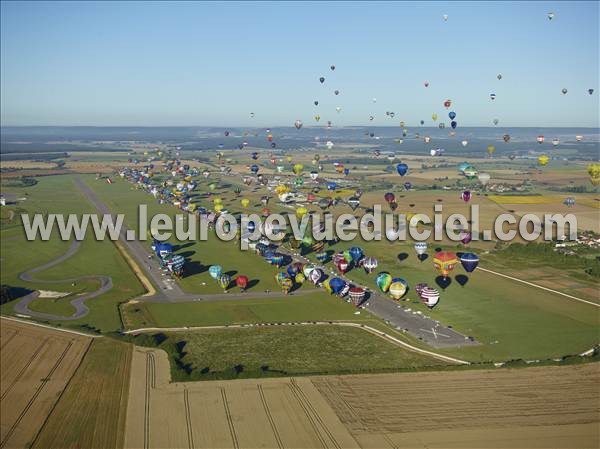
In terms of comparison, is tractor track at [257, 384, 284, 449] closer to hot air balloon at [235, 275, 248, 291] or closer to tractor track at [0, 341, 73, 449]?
tractor track at [0, 341, 73, 449]

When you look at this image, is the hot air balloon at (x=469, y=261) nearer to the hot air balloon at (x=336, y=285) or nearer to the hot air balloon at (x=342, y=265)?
the hot air balloon at (x=342, y=265)

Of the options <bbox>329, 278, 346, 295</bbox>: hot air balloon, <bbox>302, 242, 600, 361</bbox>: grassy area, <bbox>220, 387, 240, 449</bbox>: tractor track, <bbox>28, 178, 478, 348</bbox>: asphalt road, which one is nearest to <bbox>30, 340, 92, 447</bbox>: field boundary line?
<bbox>28, 178, 478, 348</bbox>: asphalt road

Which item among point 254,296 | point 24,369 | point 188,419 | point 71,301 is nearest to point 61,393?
point 24,369

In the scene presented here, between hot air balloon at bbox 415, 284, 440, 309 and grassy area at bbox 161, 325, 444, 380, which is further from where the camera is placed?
hot air balloon at bbox 415, 284, 440, 309

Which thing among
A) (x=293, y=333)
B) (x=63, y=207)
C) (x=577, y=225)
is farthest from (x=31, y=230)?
(x=577, y=225)

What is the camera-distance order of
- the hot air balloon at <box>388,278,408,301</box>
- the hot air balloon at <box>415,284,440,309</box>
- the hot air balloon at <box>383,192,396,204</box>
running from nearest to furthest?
the hot air balloon at <box>415,284,440,309</box>, the hot air balloon at <box>388,278,408,301</box>, the hot air balloon at <box>383,192,396,204</box>
